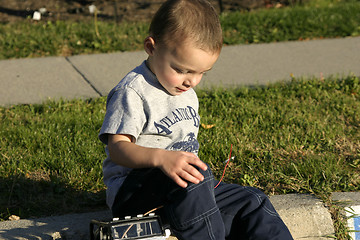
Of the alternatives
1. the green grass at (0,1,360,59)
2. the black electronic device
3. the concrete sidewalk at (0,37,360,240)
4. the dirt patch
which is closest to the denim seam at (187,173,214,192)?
the black electronic device

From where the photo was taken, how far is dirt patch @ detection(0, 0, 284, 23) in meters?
6.29

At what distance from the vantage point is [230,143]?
11.6ft

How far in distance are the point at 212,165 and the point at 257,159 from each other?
306mm

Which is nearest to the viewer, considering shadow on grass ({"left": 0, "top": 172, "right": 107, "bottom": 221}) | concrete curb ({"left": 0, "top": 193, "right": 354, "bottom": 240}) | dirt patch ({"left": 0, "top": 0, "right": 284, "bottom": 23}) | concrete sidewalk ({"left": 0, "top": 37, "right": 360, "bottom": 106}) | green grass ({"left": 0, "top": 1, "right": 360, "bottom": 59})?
concrete curb ({"left": 0, "top": 193, "right": 354, "bottom": 240})

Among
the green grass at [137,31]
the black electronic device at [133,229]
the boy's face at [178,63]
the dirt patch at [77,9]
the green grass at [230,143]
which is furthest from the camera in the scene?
the dirt patch at [77,9]

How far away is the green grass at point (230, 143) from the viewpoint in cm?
304

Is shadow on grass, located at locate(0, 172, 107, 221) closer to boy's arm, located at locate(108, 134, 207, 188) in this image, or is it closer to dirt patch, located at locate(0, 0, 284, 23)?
boy's arm, located at locate(108, 134, 207, 188)

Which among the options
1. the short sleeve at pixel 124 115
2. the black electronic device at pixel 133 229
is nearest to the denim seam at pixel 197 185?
the black electronic device at pixel 133 229

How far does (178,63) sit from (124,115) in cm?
33

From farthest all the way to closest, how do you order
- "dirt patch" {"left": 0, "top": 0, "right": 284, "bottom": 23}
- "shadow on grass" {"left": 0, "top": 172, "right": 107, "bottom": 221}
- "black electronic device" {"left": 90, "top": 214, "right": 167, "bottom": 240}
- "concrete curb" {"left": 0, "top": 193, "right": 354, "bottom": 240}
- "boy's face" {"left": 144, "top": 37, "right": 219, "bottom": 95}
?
1. "dirt patch" {"left": 0, "top": 0, "right": 284, "bottom": 23}
2. "shadow on grass" {"left": 0, "top": 172, "right": 107, "bottom": 221}
3. "concrete curb" {"left": 0, "top": 193, "right": 354, "bottom": 240}
4. "boy's face" {"left": 144, "top": 37, "right": 219, "bottom": 95}
5. "black electronic device" {"left": 90, "top": 214, "right": 167, "bottom": 240}

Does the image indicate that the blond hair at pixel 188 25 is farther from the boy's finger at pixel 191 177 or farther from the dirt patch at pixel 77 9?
the dirt patch at pixel 77 9

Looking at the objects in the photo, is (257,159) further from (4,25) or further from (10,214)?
(4,25)

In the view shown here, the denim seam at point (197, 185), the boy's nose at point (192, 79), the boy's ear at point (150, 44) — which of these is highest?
the boy's ear at point (150, 44)

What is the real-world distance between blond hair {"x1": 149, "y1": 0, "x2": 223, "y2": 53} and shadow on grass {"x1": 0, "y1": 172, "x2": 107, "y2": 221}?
1.10 meters
